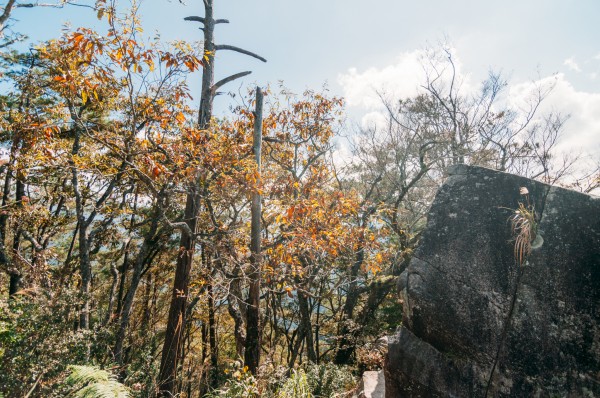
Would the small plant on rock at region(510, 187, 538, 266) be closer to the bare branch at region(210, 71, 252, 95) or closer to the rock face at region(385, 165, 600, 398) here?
the rock face at region(385, 165, 600, 398)

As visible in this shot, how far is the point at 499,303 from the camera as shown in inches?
138

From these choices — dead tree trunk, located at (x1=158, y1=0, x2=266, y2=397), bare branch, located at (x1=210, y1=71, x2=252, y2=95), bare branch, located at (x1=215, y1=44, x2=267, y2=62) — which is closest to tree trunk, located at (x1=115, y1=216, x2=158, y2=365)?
dead tree trunk, located at (x1=158, y1=0, x2=266, y2=397)

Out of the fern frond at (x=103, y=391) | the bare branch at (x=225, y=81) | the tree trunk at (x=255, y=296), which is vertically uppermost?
the bare branch at (x=225, y=81)

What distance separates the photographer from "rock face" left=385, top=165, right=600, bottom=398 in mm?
3234

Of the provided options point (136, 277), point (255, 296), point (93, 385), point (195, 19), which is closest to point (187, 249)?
point (136, 277)

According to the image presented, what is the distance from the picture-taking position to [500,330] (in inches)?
135

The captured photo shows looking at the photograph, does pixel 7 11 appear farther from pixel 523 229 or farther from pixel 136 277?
pixel 523 229

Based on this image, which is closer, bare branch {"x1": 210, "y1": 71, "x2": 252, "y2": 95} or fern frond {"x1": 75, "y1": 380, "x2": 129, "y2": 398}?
fern frond {"x1": 75, "y1": 380, "x2": 129, "y2": 398}

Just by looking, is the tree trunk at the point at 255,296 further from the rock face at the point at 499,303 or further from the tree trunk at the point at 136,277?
the rock face at the point at 499,303

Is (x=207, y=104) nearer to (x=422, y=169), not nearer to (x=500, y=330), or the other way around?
(x=500, y=330)

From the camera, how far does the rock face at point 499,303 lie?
3234mm

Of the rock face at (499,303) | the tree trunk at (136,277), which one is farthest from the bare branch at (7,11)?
the rock face at (499,303)

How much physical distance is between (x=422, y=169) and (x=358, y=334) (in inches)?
260

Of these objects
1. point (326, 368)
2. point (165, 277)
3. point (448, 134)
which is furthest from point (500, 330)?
point (165, 277)
